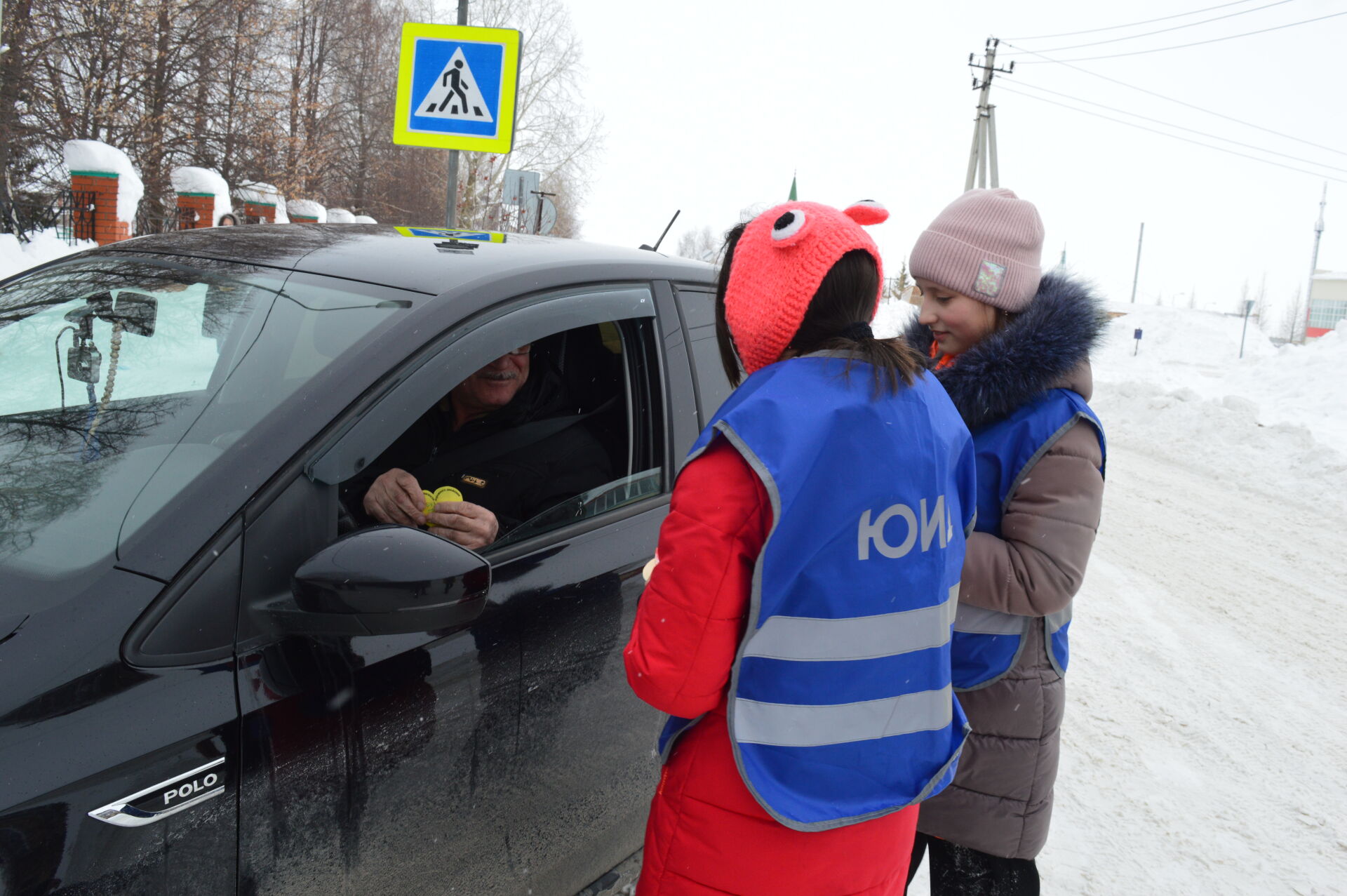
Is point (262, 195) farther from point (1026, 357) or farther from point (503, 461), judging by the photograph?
point (1026, 357)

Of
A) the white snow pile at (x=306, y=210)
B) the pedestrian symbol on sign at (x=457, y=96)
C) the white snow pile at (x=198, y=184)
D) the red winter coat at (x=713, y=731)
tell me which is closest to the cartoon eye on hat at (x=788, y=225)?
the red winter coat at (x=713, y=731)

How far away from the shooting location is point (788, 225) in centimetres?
136

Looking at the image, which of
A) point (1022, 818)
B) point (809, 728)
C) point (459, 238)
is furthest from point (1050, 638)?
point (459, 238)

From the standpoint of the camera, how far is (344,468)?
5.30ft

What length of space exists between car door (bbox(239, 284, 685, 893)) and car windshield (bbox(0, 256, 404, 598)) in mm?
210

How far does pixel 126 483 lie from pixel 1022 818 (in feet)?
6.09

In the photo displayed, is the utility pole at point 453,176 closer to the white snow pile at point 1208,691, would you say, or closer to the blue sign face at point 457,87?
the blue sign face at point 457,87

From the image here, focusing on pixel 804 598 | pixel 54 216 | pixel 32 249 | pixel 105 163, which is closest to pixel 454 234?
pixel 804 598

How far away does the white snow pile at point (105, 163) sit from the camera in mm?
12852

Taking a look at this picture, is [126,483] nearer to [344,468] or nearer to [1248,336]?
[344,468]

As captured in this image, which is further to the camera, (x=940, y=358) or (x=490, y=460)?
(x=490, y=460)

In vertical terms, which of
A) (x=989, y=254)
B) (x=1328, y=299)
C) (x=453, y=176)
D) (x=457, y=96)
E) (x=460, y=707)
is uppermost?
(x=1328, y=299)

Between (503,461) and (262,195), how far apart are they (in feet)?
63.7

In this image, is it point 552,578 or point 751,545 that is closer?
point 751,545
